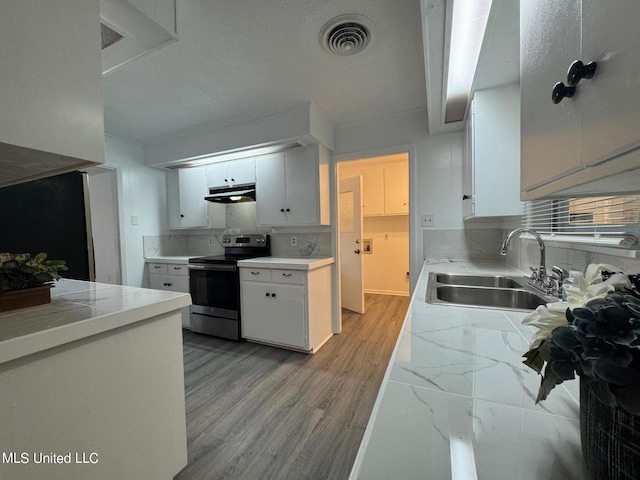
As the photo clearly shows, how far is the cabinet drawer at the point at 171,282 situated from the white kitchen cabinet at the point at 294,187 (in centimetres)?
118

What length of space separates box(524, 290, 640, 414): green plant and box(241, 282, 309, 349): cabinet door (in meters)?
2.19

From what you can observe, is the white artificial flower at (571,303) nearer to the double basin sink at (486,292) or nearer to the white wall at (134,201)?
the double basin sink at (486,292)

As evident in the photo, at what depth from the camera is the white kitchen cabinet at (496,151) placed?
1.63 metres

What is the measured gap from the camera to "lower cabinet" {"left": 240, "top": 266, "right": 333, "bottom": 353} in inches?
95.8

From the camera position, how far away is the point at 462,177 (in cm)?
239

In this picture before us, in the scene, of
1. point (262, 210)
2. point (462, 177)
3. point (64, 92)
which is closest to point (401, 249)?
point (462, 177)

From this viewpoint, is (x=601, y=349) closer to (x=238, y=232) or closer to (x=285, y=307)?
(x=285, y=307)

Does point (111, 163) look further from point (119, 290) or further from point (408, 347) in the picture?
point (408, 347)

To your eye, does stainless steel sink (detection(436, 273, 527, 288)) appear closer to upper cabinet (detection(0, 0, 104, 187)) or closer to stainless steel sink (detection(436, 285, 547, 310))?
stainless steel sink (detection(436, 285, 547, 310))

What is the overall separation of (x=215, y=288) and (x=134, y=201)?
62.4 inches

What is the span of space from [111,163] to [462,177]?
3.78 metres

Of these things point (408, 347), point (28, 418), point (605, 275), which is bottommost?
point (28, 418)

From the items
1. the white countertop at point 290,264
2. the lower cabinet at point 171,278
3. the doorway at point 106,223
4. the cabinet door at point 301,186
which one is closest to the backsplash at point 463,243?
the white countertop at point 290,264

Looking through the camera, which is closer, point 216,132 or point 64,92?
point 64,92
